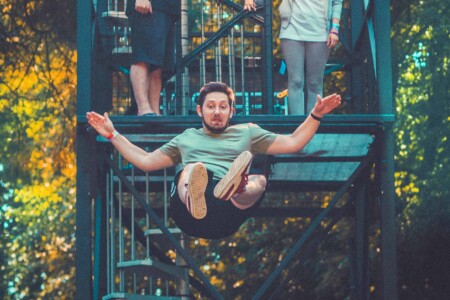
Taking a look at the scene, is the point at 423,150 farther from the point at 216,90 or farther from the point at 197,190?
the point at 197,190

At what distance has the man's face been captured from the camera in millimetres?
10008

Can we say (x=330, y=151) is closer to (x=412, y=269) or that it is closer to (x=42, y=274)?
(x=412, y=269)

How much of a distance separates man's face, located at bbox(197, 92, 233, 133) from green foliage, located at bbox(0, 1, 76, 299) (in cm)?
1031

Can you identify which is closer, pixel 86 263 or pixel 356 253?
pixel 86 263

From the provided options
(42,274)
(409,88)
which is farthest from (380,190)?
(42,274)

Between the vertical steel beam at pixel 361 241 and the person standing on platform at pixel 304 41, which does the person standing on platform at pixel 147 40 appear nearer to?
the person standing on platform at pixel 304 41

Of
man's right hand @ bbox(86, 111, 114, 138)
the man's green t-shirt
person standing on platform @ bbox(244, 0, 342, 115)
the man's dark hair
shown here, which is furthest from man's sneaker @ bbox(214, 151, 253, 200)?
person standing on platform @ bbox(244, 0, 342, 115)

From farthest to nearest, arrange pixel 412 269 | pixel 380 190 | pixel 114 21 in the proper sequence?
pixel 412 269 < pixel 114 21 < pixel 380 190

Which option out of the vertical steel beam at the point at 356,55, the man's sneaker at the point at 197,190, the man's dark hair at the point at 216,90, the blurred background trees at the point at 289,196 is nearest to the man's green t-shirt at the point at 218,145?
the man's dark hair at the point at 216,90

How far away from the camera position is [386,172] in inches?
420

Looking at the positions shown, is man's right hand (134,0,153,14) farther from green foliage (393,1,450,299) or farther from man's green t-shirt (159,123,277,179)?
green foliage (393,1,450,299)

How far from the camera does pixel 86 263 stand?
10.6 meters

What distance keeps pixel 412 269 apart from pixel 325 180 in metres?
8.63

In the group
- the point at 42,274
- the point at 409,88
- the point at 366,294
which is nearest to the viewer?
the point at 366,294
